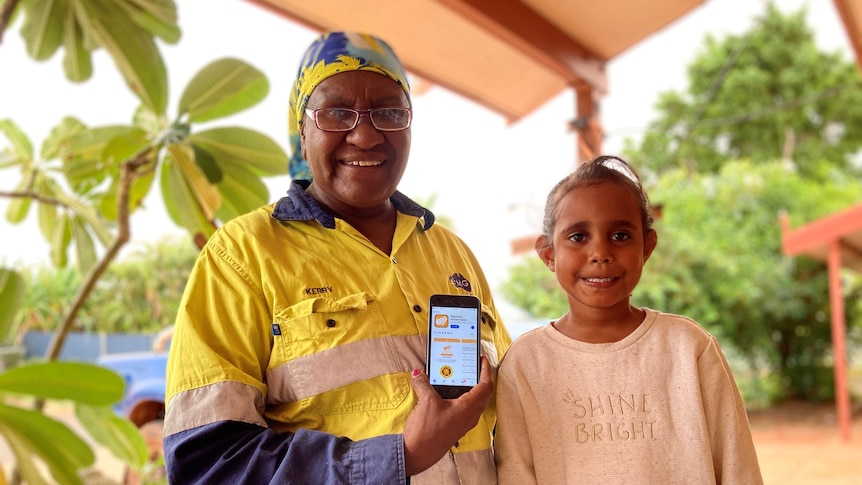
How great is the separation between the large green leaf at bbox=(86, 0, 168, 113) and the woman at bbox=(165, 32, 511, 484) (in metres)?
0.88

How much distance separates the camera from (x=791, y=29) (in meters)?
16.3

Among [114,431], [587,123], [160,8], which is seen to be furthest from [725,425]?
[587,123]

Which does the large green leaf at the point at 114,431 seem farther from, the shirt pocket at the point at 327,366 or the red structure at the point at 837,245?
the red structure at the point at 837,245

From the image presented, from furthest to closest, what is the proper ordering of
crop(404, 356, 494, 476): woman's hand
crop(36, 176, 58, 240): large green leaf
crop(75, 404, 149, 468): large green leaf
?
crop(36, 176, 58, 240): large green leaf < crop(75, 404, 149, 468): large green leaf < crop(404, 356, 494, 476): woman's hand

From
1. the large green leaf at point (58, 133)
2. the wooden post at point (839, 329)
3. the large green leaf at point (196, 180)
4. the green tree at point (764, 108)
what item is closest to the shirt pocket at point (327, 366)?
the large green leaf at point (196, 180)

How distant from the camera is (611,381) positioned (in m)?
1.30

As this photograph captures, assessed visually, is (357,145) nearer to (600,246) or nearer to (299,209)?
(299,209)

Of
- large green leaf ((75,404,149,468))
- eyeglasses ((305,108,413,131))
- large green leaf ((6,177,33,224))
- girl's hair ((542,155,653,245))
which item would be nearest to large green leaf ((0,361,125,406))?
large green leaf ((75,404,149,468))

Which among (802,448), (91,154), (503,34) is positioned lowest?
(802,448)

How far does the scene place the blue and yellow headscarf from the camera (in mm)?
1327

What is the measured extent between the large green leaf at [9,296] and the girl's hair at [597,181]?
144cm

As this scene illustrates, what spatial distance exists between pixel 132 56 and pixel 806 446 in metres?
8.07

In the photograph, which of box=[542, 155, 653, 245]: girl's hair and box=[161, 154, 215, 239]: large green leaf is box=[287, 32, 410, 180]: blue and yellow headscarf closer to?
box=[542, 155, 653, 245]: girl's hair

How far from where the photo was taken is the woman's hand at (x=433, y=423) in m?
1.10
